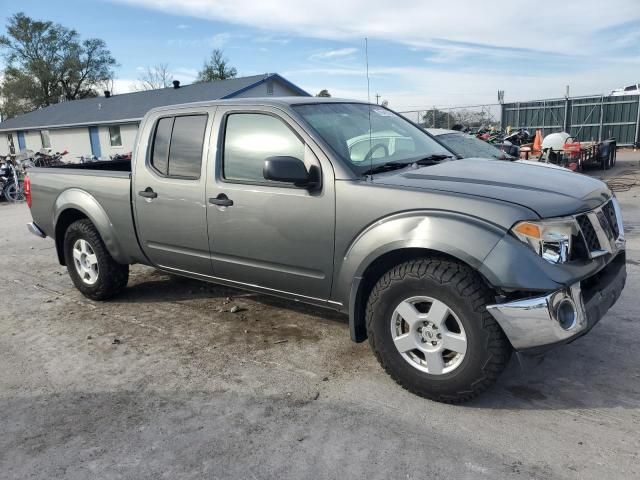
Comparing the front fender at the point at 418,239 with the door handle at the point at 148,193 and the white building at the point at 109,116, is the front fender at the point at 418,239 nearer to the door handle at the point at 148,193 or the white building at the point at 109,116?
the door handle at the point at 148,193

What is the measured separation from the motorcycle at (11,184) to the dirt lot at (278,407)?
41.7 feet

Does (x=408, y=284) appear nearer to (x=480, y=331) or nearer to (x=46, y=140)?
(x=480, y=331)

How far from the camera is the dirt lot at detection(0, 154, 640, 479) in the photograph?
8.62 feet

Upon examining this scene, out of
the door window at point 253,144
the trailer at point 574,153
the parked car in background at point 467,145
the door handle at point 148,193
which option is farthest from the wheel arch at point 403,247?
the trailer at point 574,153

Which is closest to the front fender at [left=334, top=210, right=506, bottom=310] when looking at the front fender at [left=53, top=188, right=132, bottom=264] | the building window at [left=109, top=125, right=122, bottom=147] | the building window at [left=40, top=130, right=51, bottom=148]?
the front fender at [left=53, top=188, right=132, bottom=264]

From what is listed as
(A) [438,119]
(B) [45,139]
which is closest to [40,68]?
(B) [45,139]

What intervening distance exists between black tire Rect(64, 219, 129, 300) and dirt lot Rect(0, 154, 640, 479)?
1.57 feet

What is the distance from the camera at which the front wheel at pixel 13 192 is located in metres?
15.5

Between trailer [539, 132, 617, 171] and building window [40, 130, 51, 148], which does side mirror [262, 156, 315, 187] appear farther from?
building window [40, 130, 51, 148]

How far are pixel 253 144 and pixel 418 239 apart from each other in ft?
5.06

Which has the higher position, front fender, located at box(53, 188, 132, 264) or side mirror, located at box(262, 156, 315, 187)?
side mirror, located at box(262, 156, 315, 187)

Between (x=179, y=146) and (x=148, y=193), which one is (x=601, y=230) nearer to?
(x=179, y=146)

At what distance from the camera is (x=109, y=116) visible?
31891mm

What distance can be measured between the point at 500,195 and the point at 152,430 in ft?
7.85
